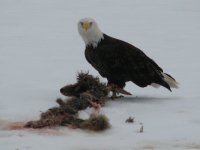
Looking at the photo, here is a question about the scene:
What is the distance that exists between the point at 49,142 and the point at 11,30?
9624 millimetres

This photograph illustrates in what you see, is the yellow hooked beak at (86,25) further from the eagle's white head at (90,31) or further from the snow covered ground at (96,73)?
the snow covered ground at (96,73)

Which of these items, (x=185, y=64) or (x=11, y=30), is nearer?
(x=185, y=64)

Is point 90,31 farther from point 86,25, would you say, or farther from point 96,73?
point 96,73

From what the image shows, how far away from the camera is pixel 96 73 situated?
1044cm

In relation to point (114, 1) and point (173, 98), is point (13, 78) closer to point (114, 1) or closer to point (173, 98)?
point (173, 98)

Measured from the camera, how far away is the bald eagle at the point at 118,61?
25.8ft

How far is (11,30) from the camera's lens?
596 inches

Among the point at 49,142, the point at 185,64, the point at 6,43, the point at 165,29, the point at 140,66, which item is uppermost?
the point at 165,29

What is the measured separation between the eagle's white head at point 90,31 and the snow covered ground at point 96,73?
0.71m

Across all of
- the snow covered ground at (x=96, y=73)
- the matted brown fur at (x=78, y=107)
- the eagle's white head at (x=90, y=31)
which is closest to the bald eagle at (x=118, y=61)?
the eagle's white head at (x=90, y=31)

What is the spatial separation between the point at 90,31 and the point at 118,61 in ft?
1.55

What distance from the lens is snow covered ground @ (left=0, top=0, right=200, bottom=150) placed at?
19.6 ft

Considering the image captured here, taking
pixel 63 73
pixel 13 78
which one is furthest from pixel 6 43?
pixel 13 78

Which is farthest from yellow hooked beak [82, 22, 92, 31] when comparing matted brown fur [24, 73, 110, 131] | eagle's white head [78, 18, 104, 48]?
matted brown fur [24, 73, 110, 131]
